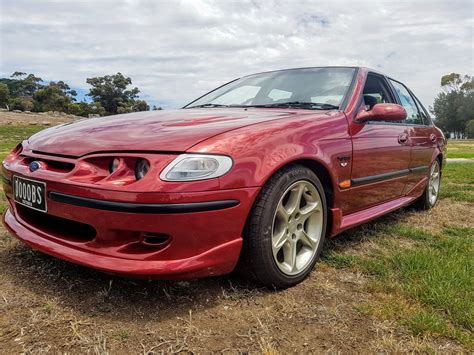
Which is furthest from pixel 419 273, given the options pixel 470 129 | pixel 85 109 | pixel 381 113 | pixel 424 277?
pixel 470 129

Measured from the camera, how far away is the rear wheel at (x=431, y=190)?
4352 millimetres

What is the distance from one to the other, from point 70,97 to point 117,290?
59.2 metres

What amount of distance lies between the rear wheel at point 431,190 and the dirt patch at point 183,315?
2.26 metres

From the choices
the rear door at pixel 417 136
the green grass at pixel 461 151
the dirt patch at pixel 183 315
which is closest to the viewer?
the dirt patch at pixel 183 315

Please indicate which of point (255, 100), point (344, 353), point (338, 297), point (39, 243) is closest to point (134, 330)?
point (39, 243)

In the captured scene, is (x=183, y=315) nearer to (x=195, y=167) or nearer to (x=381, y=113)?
(x=195, y=167)

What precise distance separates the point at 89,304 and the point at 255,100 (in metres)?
1.90

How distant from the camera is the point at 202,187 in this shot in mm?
1873

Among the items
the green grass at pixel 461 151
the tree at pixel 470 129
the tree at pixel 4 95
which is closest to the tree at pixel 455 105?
the tree at pixel 470 129

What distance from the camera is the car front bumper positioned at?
1.83 m

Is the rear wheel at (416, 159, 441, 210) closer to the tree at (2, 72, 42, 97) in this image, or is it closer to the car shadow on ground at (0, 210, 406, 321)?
the car shadow on ground at (0, 210, 406, 321)

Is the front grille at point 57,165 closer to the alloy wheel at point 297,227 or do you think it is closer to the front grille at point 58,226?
the front grille at point 58,226

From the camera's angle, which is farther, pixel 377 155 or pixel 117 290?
pixel 377 155

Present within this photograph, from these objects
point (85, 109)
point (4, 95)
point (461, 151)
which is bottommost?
point (461, 151)
